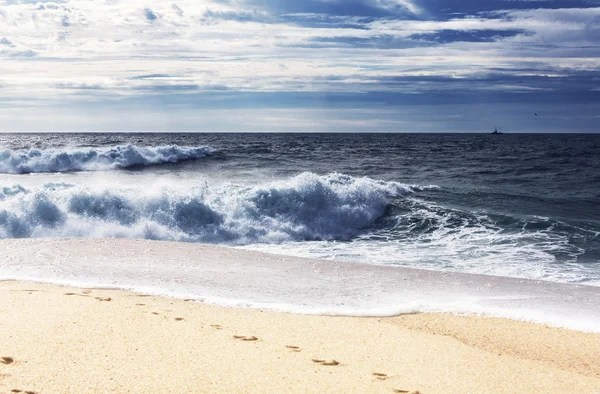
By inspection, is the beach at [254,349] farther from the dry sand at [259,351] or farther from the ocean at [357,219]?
the ocean at [357,219]

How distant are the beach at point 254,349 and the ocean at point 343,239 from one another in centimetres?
57

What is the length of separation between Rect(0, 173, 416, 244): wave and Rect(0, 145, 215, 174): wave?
13991mm

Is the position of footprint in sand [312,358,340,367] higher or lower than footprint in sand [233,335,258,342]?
higher

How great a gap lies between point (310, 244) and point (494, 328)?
20.8 feet

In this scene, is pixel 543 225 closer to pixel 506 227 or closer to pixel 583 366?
pixel 506 227

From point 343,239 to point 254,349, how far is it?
8.11m

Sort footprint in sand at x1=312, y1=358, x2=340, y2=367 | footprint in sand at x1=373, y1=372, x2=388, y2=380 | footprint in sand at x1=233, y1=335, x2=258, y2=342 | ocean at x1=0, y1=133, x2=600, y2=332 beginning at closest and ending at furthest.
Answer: footprint in sand at x1=373, y1=372, x2=388, y2=380
footprint in sand at x1=312, y1=358, x2=340, y2=367
footprint in sand at x1=233, y1=335, x2=258, y2=342
ocean at x1=0, y1=133, x2=600, y2=332

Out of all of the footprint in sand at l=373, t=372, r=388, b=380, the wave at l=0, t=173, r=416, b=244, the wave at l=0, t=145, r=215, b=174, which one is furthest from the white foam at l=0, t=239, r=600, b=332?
the wave at l=0, t=145, r=215, b=174

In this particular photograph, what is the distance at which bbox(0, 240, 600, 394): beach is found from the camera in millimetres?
3838

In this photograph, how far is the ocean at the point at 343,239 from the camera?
701 centimetres

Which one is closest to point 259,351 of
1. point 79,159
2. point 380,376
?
point 380,376

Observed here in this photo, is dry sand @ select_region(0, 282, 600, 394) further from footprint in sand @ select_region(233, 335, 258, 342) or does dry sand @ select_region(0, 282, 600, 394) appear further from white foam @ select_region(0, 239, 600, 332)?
white foam @ select_region(0, 239, 600, 332)

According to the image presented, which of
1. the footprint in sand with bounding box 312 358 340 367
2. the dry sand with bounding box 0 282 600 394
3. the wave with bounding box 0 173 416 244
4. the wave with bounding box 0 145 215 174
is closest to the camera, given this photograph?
the dry sand with bounding box 0 282 600 394

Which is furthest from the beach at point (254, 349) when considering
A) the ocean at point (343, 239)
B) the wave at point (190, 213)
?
the wave at point (190, 213)
